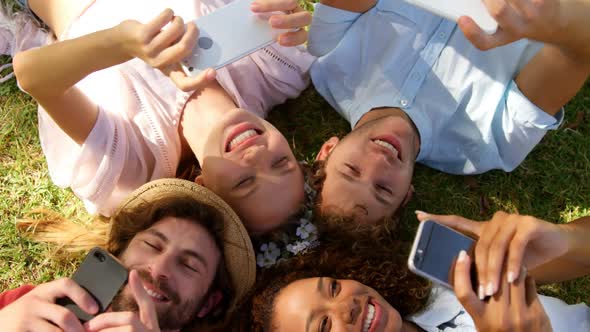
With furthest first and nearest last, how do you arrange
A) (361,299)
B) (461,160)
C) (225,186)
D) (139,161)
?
(461,160) < (139,161) < (225,186) < (361,299)

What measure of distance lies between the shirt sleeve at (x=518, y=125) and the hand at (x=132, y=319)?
1.75 meters

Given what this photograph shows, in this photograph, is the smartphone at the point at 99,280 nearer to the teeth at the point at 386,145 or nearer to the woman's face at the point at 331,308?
the woman's face at the point at 331,308

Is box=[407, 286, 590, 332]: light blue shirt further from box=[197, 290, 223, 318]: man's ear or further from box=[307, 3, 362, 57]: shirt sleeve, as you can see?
box=[307, 3, 362, 57]: shirt sleeve

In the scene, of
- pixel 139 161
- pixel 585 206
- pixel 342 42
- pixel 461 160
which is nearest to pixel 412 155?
pixel 461 160

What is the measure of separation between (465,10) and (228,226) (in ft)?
4.06

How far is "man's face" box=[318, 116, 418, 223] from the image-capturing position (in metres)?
2.30

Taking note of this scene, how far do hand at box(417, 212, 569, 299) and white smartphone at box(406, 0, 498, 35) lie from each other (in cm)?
72

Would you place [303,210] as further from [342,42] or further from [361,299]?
[342,42]

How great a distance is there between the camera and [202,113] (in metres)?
2.54

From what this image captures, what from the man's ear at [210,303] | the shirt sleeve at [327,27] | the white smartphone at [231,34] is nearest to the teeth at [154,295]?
the man's ear at [210,303]

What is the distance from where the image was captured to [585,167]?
113 inches

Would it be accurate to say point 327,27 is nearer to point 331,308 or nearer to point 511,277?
point 331,308

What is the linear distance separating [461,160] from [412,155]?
44 centimetres

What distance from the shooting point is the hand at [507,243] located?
1.57 meters
